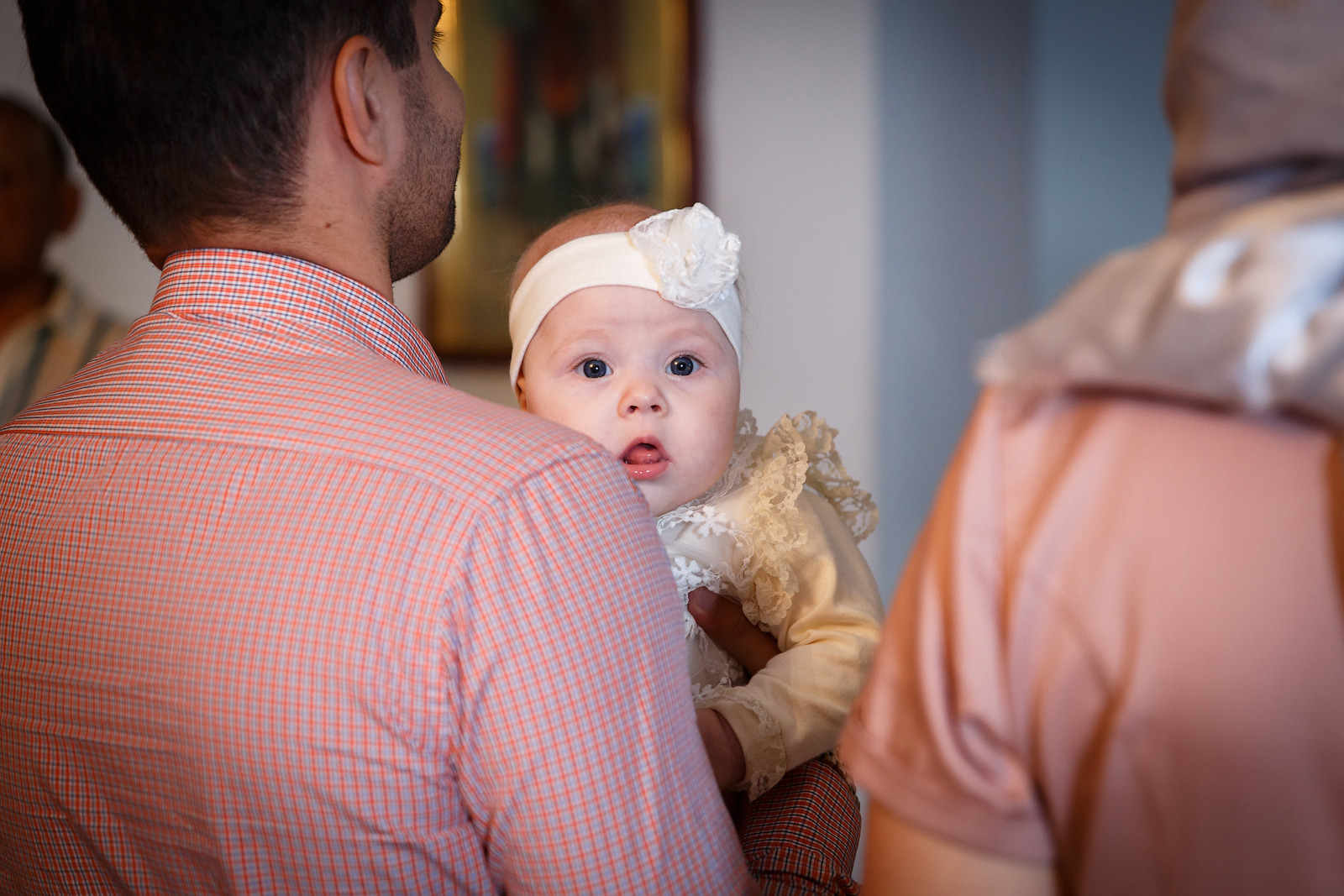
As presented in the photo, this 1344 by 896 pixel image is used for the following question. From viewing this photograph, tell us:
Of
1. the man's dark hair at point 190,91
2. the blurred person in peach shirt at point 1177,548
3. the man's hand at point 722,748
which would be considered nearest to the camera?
the blurred person in peach shirt at point 1177,548

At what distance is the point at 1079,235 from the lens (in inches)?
120

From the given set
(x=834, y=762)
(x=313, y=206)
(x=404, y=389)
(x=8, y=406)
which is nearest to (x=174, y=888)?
(x=404, y=389)

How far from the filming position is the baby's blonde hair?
1517mm

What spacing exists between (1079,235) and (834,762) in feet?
7.13

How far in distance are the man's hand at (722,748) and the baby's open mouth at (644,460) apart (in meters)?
0.32

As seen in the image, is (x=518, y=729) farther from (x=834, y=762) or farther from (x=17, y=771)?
(x=834, y=762)

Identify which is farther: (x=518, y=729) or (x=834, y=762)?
(x=834, y=762)

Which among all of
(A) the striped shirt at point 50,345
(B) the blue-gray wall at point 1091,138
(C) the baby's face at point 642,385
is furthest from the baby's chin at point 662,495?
(A) the striped shirt at point 50,345

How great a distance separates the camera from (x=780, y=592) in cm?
142

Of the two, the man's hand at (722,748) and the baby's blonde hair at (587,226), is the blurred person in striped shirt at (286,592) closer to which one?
the man's hand at (722,748)

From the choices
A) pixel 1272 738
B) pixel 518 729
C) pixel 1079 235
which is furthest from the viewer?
pixel 1079 235

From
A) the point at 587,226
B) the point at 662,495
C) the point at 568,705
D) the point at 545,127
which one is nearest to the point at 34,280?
A: the point at 545,127

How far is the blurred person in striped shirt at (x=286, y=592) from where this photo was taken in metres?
0.78

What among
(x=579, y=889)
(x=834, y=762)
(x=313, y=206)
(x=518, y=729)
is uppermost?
(x=313, y=206)
